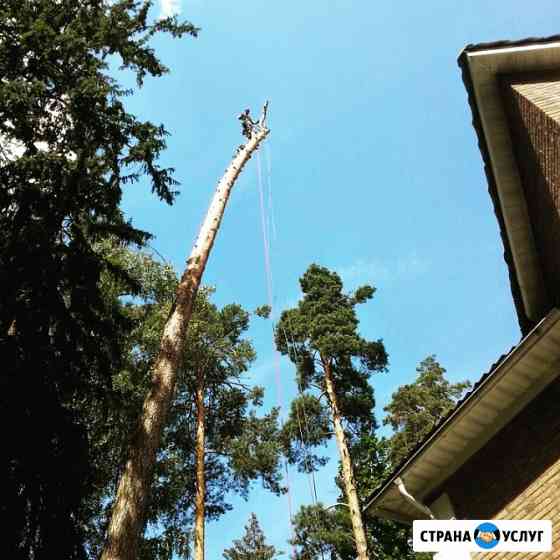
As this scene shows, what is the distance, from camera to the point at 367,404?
1827cm

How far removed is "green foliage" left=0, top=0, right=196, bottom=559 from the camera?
6520mm

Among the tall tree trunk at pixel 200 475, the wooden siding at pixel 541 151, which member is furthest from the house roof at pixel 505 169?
the tall tree trunk at pixel 200 475

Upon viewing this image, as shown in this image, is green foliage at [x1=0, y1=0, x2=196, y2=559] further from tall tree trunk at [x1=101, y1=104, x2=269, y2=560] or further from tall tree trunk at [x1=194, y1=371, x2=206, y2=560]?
tall tree trunk at [x1=194, y1=371, x2=206, y2=560]

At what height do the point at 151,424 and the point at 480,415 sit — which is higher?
the point at 151,424

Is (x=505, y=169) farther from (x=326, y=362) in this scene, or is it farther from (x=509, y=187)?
(x=326, y=362)

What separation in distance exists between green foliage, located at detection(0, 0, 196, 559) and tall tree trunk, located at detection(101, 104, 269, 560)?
2.49ft

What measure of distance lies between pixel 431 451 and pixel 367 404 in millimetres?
12637

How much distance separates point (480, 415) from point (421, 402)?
22.8 meters

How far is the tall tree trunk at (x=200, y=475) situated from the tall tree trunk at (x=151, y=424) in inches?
353

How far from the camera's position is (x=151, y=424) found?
7020 millimetres

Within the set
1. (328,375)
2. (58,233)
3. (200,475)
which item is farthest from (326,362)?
(58,233)

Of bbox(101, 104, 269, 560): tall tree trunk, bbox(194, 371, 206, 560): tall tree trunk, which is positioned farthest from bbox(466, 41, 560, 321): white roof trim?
bbox(194, 371, 206, 560): tall tree trunk

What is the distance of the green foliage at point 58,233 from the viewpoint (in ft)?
21.4

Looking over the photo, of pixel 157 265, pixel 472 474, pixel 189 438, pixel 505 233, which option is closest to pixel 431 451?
pixel 472 474
